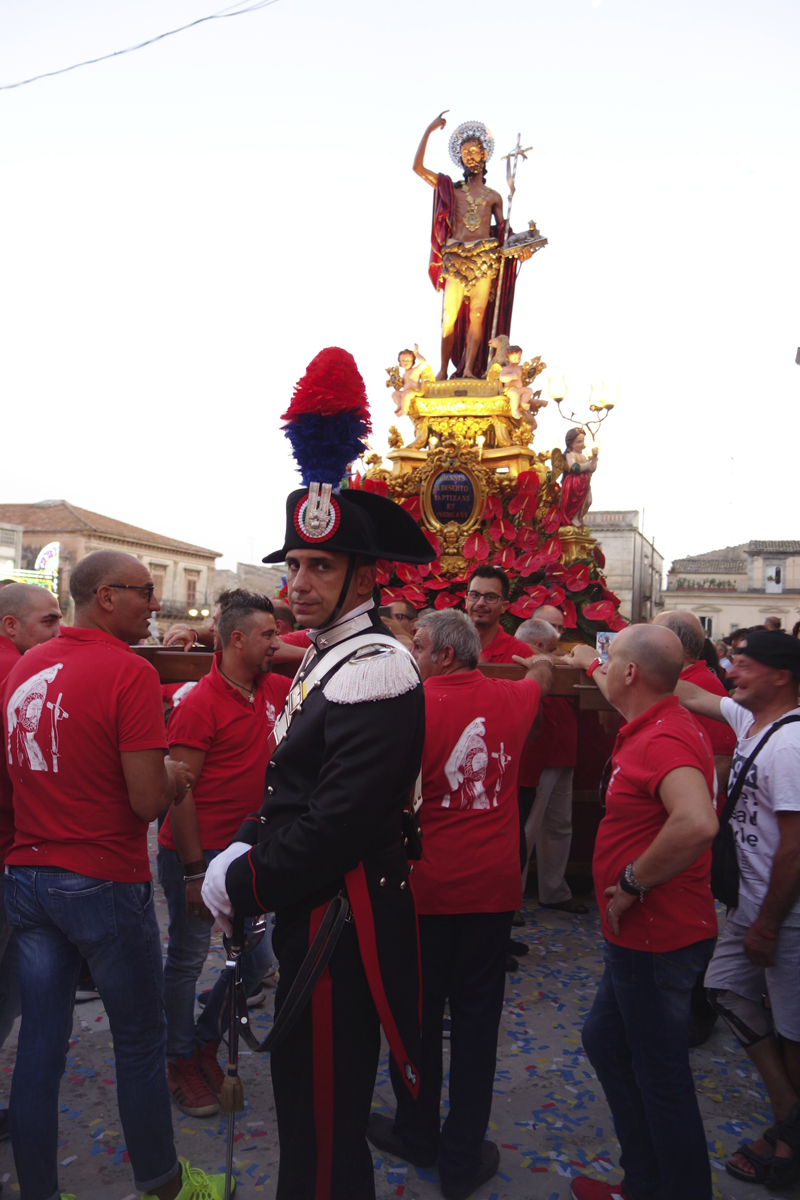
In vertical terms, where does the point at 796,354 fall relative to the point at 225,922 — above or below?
above

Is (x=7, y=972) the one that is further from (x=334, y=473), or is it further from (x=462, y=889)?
(x=334, y=473)

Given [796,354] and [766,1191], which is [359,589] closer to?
[766,1191]

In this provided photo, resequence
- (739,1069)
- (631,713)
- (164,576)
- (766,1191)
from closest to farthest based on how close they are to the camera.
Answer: (631,713)
(766,1191)
(739,1069)
(164,576)

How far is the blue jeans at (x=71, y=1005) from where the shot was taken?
2.61 metres

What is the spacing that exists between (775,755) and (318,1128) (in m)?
2.06

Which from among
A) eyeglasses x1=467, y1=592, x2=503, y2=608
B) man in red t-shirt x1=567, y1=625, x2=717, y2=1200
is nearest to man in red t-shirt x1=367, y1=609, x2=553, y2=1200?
man in red t-shirt x1=567, y1=625, x2=717, y2=1200

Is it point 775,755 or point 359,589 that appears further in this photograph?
point 775,755

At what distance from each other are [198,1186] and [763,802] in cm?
245

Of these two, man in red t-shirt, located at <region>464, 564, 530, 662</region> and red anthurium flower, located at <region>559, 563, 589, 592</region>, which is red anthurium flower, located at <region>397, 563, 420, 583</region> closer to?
red anthurium flower, located at <region>559, 563, 589, 592</region>

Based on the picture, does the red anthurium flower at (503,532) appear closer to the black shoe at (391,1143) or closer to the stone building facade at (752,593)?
the black shoe at (391,1143)

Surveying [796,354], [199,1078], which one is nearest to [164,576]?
[796,354]

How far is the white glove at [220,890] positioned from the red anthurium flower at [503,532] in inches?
286

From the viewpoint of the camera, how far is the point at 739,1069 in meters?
3.93

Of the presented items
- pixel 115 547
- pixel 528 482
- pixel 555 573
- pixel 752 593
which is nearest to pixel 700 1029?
pixel 555 573
